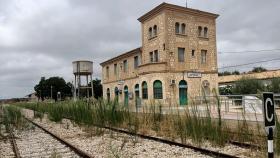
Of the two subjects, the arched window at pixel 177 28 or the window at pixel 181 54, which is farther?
the window at pixel 181 54

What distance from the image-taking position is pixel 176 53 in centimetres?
3562

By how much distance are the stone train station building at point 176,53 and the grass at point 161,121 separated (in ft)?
49.4

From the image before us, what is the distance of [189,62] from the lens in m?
36.8

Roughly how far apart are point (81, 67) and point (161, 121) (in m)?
34.8

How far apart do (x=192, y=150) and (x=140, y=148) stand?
140 centimetres

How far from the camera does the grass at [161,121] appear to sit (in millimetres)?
9945

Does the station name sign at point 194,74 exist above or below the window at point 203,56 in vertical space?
below

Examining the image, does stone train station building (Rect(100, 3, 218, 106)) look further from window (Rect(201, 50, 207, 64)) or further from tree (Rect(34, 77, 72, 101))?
tree (Rect(34, 77, 72, 101))

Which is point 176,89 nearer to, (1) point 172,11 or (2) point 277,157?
(1) point 172,11

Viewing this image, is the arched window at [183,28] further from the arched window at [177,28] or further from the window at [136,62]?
the window at [136,62]

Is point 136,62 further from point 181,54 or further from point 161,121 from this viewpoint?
point 161,121

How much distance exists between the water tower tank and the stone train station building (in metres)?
9.92

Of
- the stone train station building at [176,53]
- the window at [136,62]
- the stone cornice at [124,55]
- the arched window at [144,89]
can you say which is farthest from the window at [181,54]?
the window at [136,62]

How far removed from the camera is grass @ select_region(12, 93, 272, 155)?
9.95 m
